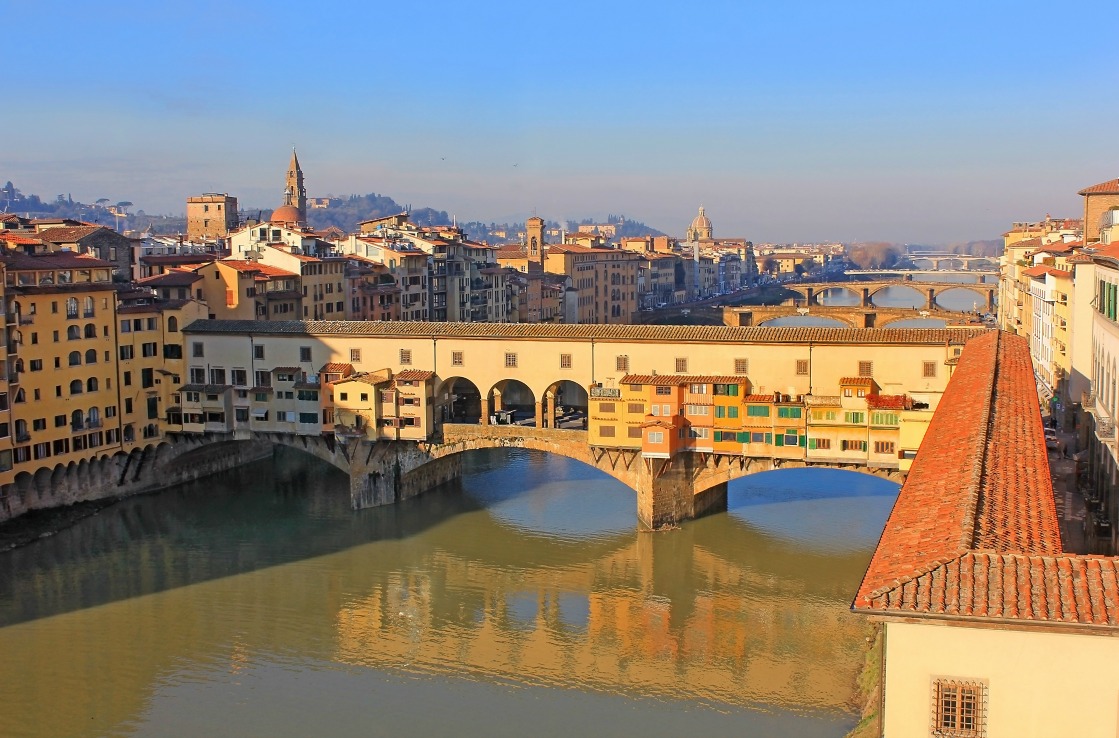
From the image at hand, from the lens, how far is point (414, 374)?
27.7 meters

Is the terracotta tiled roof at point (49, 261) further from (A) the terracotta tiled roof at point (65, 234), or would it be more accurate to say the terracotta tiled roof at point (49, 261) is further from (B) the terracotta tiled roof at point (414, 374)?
(B) the terracotta tiled roof at point (414, 374)

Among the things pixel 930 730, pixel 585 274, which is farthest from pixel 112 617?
pixel 585 274

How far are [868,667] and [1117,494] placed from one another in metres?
4.86

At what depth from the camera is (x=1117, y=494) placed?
13.5 m

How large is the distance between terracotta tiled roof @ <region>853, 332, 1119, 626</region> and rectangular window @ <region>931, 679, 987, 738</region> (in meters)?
0.57

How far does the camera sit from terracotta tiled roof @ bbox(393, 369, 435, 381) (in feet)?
90.2

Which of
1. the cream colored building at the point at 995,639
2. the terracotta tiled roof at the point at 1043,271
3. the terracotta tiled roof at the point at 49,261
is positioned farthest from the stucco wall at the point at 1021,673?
the terracotta tiled roof at the point at 1043,271

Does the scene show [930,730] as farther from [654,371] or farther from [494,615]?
[654,371]

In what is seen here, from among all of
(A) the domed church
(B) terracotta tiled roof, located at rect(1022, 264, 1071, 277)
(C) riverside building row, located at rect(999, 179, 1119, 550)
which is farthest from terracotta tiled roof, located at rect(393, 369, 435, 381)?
(A) the domed church

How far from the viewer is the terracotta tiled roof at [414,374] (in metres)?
27.5

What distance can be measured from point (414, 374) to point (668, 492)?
643 centimetres

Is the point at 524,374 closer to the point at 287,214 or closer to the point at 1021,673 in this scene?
the point at 1021,673

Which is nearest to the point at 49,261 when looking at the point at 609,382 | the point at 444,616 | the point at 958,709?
the point at 609,382

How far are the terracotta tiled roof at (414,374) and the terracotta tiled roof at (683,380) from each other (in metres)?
4.61
